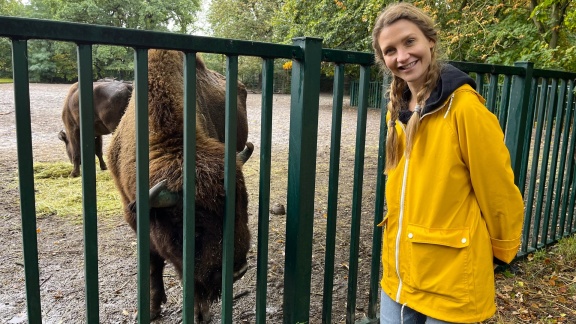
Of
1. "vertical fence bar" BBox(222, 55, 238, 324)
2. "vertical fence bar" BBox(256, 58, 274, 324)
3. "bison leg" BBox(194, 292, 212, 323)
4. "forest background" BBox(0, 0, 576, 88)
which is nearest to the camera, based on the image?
"vertical fence bar" BBox(222, 55, 238, 324)

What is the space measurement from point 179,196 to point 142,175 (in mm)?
851

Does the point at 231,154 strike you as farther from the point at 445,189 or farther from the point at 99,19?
the point at 99,19

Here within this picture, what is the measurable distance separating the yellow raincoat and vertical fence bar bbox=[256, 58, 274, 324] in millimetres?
707

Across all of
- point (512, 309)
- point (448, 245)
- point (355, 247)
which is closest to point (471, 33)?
point (512, 309)

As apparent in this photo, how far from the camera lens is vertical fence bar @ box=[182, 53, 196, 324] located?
194cm

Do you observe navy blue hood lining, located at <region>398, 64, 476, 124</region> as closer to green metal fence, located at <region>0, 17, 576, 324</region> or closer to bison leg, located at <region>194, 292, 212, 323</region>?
green metal fence, located at <region>0, 17, 576, 324</region>

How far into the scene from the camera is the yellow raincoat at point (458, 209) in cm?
180

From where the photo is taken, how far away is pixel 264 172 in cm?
232

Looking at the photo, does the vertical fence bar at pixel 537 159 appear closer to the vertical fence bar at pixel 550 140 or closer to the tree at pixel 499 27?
the vertical fence bar at pixel 550 140

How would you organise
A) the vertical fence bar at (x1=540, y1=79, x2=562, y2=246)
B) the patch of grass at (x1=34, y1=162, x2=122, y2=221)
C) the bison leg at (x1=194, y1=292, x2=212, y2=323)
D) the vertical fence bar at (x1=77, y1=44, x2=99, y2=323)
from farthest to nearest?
the patch of grass at (x1=34, y1=162, x2=122, y2=221)
the vertical fence bar at (x1=540, y1=79, x2=562, y2=246)
the bison leg at (x1=194, y1=292, x2=212, y2=323)
the vertical fence bar at (x1=77, y1=44, x2=99, y2=323)

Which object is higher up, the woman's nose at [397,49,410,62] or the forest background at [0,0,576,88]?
the forest background at [0,0,576,88]

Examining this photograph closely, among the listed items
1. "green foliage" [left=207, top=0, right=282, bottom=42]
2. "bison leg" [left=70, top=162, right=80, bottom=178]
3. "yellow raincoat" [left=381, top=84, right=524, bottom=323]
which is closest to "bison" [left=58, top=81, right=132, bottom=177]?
"bison leg" [left=70, top=162, right=80, bottom=178]

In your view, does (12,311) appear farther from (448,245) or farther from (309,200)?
(448,245)

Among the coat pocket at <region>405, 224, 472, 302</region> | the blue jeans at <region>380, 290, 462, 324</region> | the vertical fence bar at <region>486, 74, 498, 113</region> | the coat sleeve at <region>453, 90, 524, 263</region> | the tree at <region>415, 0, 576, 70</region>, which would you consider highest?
the tree at <region>415, 0, 576, 70</region>
